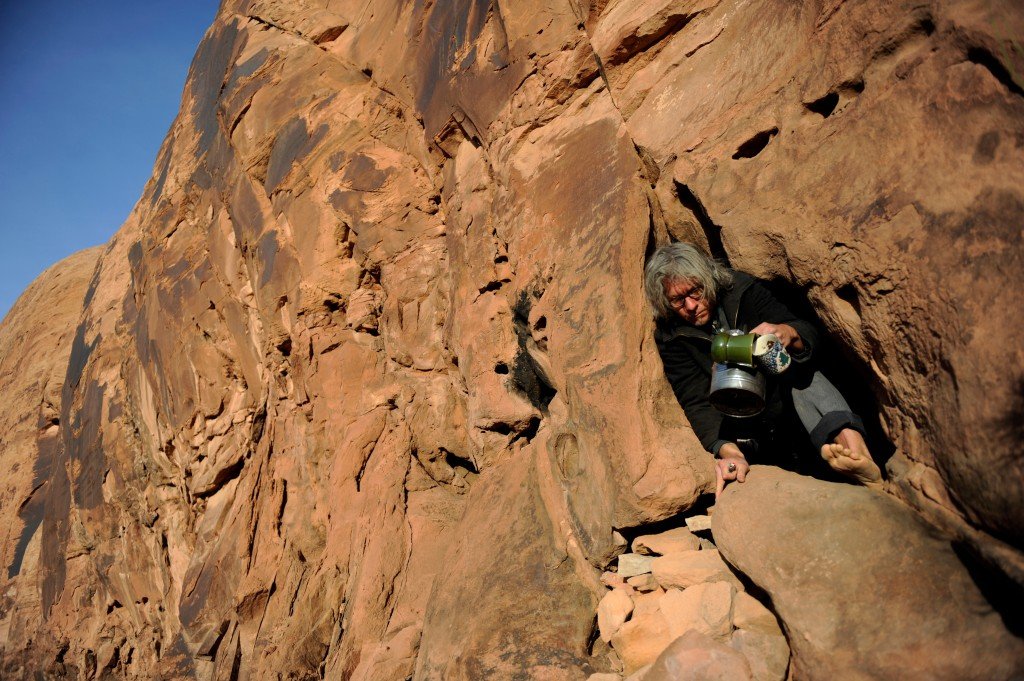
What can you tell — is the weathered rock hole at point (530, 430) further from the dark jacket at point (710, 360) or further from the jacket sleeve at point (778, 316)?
the jacket sleeve at point (778, 316)

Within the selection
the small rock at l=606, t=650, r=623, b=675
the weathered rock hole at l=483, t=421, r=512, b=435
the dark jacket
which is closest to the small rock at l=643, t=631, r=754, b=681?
the small rock at l=606, t=650, r=623, b=675

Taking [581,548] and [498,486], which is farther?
[498,486]

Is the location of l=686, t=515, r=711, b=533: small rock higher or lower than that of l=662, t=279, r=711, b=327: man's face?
lower

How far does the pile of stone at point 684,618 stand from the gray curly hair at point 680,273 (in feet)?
3.27

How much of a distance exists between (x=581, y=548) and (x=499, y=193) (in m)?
2.30

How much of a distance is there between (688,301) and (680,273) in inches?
5.2

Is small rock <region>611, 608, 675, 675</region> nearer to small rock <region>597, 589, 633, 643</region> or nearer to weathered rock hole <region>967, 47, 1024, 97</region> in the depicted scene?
small rock <region>597, 589, 633, 643</region>

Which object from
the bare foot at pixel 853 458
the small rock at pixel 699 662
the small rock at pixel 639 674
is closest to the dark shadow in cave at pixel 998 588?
the bare foot at pixel 853 458

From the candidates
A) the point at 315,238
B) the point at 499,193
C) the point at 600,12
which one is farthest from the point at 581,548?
the point at 315,238

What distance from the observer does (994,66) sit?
6.53 feet

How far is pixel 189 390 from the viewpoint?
756 cm

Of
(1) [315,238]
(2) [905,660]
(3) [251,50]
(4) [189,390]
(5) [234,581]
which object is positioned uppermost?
(3) [251,50]

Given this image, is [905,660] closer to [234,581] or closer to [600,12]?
A: [600,12]

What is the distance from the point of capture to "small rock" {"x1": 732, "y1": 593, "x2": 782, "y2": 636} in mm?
2266
